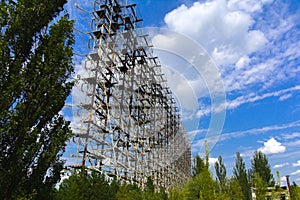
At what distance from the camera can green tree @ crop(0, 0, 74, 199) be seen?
5410mm

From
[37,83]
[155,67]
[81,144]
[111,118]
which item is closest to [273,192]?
[111,118]

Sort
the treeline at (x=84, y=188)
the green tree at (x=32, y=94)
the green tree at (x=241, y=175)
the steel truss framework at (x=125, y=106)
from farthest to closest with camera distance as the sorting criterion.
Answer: the green tree at (x=241, y=175), the steel truss framework at (x=125, y=106), the treeline at (x=84, y=188), the green tree at (x=32, y=94)

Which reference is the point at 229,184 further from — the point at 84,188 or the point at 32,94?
the point at 32,94

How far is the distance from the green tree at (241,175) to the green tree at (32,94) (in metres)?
27.9

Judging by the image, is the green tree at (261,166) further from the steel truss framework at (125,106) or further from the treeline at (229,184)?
the steel truss framework at (125,106)

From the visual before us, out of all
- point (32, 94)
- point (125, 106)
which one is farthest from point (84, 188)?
point (125, 106)

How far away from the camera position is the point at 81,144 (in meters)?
12.1

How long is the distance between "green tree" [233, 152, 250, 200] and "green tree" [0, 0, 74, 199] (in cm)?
2793

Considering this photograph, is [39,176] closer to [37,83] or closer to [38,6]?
[37,83]

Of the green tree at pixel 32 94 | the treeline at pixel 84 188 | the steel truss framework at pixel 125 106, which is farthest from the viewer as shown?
the steel truss framework at pixel 125 106

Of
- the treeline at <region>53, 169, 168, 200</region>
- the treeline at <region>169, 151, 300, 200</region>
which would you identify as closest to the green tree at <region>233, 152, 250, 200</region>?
the treeline at <region>169, 151, 300, 200</region>

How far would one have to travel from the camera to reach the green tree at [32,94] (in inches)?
213

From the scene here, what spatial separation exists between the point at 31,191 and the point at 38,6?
4297 mm

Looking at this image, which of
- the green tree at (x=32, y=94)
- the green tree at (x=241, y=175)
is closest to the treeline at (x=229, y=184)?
the green tree at (x=241, y=175)
